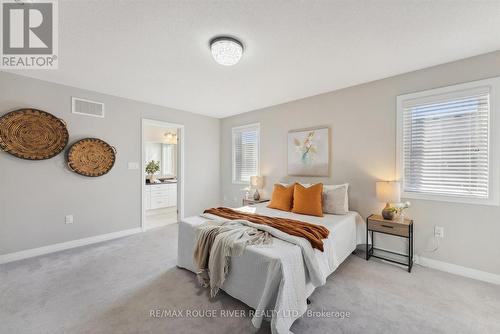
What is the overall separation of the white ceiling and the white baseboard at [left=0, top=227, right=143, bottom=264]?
8.04 feet

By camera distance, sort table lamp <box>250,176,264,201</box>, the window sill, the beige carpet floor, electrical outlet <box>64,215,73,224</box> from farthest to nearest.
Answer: table lamp <box>250,176,264,201</box> → electrical outlet <box>64,215,73,224</box> → the window sill → the beige carpet floor

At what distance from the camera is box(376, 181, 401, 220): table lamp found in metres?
2.57

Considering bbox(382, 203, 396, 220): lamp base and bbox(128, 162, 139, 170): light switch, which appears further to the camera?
bbox(128, 162, 139, 170): light switch

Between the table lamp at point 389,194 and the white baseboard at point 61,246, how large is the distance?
4166 millimetres

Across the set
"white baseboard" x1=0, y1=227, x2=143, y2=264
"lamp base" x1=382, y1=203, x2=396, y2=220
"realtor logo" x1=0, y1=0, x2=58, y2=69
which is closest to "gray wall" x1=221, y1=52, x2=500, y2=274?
"lamp base" x1=382, y1=203, x2=396, y2=220

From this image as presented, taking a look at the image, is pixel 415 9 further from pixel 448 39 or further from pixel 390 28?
pixel 448 39

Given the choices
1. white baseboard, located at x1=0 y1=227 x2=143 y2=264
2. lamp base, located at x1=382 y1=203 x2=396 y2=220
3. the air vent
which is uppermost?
the air vent

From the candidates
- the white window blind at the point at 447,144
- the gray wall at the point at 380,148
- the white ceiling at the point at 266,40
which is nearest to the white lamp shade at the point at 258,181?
the gray wall at the point at 380,148

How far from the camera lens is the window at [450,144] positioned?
7.41 ft

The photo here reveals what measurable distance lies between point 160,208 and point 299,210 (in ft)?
14.4

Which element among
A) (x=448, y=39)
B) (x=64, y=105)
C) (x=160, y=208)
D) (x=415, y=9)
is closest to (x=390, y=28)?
(x=415, y=9)

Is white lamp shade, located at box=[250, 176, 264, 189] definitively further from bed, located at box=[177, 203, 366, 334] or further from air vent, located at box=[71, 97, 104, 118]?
air vent, located at box=[71, 97, 104, 118]

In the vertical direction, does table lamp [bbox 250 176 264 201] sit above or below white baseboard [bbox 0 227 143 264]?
above

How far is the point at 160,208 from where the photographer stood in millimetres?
5824
